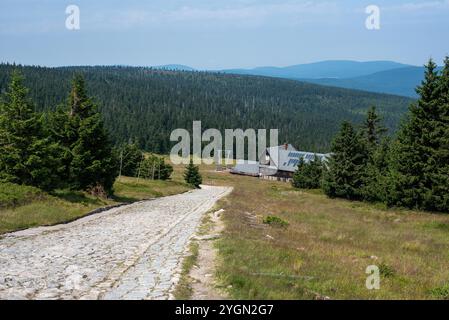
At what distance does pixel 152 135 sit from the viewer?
198 metres

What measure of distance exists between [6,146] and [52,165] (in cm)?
327

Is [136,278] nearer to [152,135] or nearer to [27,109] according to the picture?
[27,109]

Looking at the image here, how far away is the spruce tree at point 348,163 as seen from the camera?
5241 cm

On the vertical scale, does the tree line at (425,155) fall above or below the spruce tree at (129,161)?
above

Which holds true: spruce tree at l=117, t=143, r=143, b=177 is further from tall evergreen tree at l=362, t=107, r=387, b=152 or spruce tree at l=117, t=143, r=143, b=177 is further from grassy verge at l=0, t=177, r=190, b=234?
grassy verge at l=0, t=177, r=190, b=234

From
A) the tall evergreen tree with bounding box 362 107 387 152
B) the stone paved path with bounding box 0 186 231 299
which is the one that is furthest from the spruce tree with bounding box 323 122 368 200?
the stone paved path with bounding box 0 186 231 299

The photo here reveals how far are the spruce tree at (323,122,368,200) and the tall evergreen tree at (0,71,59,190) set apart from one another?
3346 centimetres

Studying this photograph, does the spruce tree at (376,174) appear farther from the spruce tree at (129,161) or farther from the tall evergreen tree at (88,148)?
the spruce tree at (129,161)

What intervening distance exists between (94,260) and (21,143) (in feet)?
60.7

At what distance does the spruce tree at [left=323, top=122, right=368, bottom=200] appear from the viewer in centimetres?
5241

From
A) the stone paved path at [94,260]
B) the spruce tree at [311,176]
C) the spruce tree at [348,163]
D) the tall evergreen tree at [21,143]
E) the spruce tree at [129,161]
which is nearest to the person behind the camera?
the stone paved path at [94,260]

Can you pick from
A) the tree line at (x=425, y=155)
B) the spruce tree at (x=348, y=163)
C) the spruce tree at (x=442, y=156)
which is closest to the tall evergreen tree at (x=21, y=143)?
the tree line at (x=425, y=155)

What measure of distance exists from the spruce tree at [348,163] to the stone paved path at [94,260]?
33.6m
